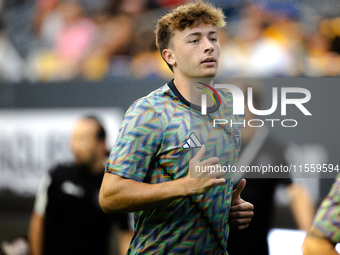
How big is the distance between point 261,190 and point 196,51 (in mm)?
1567

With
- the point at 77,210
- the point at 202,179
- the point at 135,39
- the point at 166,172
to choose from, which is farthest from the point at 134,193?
the point at 135,39

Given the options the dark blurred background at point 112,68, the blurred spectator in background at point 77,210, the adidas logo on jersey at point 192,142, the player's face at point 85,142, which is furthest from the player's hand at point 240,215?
the player's face at point 85,142

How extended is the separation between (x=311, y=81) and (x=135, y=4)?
111 inches

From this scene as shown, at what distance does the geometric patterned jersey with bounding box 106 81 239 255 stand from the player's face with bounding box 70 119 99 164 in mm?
2437

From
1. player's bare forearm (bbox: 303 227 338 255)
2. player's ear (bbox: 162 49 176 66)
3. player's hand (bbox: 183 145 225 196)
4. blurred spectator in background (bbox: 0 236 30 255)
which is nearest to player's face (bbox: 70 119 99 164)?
blurred spectator in background (bbox: 0 236 30 255)

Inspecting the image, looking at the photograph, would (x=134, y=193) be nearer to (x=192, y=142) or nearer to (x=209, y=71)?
(x=192, y=142)

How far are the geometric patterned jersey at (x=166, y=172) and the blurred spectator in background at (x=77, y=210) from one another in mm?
2012

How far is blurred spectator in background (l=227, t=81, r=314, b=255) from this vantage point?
3084 mm

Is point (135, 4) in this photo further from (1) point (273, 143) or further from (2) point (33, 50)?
(1) point (273, 143)

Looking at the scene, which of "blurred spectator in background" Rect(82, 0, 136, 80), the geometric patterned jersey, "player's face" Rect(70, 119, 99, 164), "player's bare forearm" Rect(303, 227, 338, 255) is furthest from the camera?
"blurred spectator in background" Rect(82, 0, 136, 80)

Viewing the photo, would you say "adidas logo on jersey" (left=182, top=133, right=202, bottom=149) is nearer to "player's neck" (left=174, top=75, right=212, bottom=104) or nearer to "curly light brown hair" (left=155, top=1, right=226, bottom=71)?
"player's neck" (left=174, top=75, right=212, bottom=104)

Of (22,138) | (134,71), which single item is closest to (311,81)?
(134,71)

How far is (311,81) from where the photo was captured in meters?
4.21

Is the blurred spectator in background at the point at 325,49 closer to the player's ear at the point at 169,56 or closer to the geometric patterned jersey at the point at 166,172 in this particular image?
the player's ear at the point at 169,56
